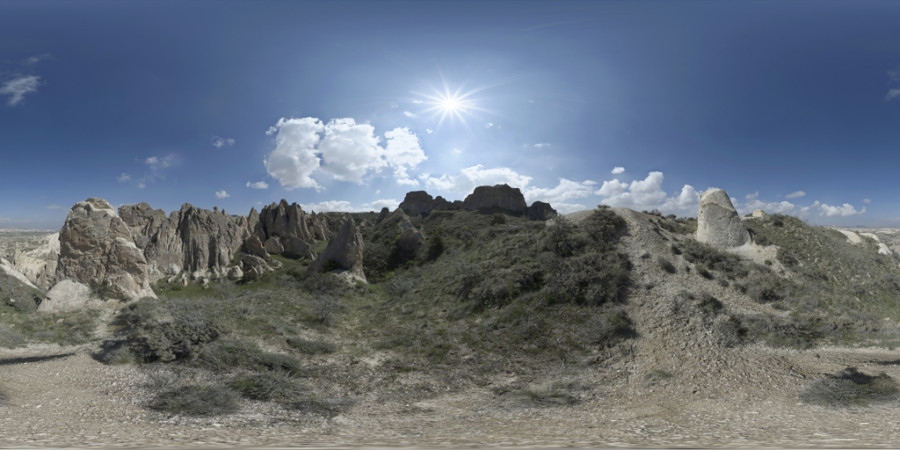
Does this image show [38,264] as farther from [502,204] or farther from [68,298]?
[502,204]

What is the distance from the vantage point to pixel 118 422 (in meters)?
8.36

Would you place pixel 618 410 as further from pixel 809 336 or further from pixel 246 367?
pixel 246 367

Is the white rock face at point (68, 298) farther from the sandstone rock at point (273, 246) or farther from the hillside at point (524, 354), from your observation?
the sandstone rock at point (273, 246)

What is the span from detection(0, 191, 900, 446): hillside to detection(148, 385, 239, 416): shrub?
6cm

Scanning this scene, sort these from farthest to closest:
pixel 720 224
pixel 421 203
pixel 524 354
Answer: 1. pixel 421 203
2. pixel 720 224
3. pixel 524 354

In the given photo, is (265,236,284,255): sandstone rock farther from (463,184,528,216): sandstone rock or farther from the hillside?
(463,184,528,216): sandstone rock

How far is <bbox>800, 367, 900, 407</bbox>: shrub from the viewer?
33.5 ft

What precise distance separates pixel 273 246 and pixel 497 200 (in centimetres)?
5278

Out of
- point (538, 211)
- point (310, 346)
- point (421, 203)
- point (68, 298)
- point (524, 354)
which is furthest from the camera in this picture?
point (421, 203)

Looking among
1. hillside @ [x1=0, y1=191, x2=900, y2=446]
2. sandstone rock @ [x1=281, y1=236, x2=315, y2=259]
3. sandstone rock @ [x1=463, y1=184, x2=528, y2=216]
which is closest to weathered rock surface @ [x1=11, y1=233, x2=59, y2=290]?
sandstone rock @ [x1=281, y1=236, x2=315, y2=259]

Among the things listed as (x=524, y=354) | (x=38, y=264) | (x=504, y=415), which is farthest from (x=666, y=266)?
(x=38, y=264)

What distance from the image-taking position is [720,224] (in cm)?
2502

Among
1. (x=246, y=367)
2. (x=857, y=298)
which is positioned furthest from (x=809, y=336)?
(x=246, y=367)

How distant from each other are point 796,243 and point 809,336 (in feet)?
41.9
